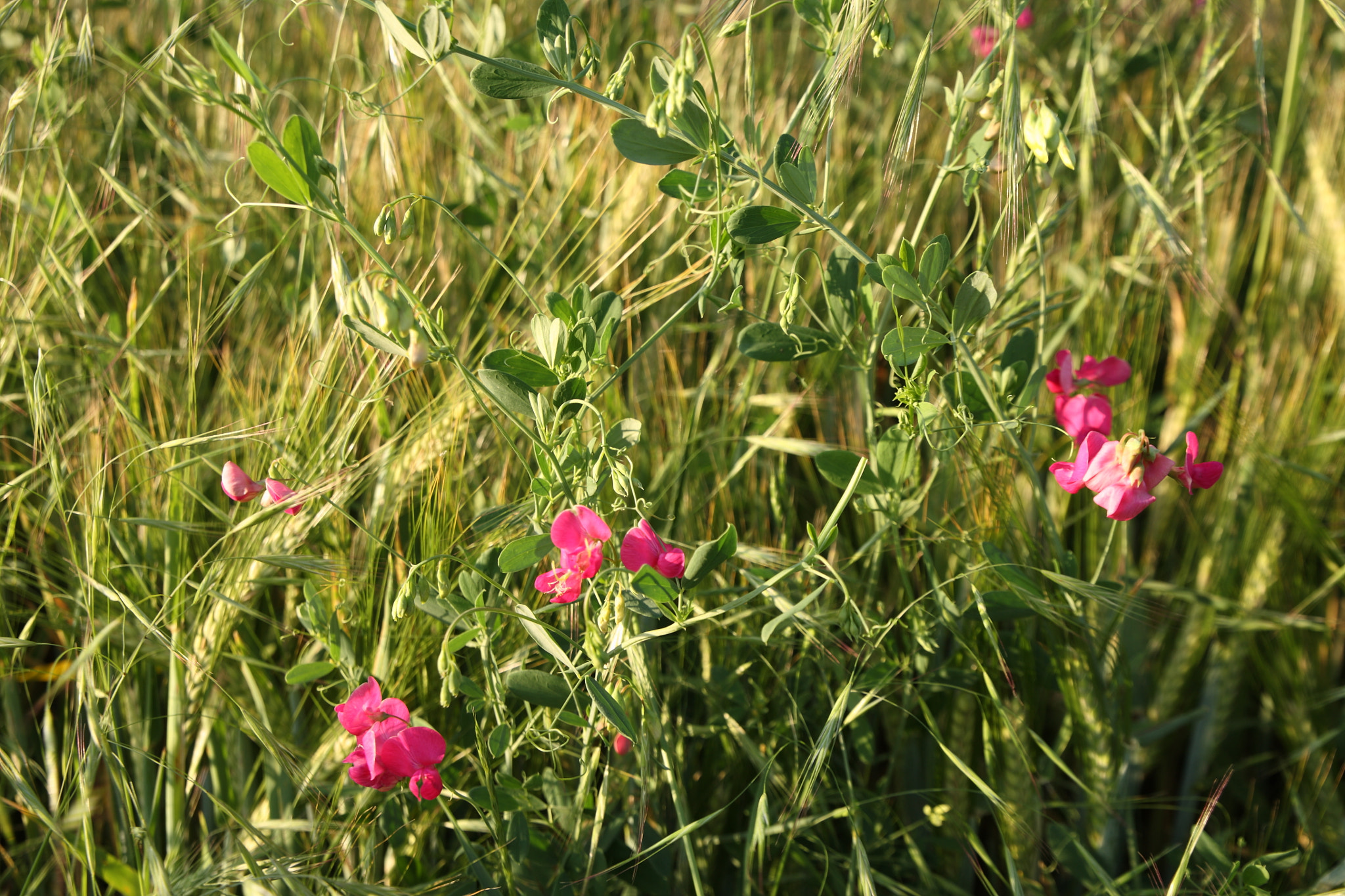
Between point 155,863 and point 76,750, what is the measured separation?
111mm

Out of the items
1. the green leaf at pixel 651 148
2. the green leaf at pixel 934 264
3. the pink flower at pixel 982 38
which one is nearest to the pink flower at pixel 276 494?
the green leaf at pixel 651 148

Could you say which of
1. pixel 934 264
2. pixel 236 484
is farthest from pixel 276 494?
pixel 934 264

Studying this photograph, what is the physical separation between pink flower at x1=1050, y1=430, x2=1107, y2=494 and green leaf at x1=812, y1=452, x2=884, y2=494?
0.43 feet

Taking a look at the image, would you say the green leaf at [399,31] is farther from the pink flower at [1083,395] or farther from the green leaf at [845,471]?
the pink flower at [1083,395]

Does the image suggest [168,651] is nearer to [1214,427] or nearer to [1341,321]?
[1214,427]

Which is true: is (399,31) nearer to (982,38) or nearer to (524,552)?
(524,552)

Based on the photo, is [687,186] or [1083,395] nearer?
[687,186]

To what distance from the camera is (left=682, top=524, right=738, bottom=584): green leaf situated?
0.61 meters

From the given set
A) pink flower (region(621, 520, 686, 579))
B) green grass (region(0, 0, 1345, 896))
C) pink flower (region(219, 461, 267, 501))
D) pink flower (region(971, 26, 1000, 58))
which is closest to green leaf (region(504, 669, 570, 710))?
green grass (region(0, 0, 1345, 896))

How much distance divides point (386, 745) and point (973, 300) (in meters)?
0.47

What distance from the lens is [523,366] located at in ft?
2.03

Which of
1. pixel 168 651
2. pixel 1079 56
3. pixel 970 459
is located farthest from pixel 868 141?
pixel 168 651

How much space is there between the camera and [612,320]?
62cm

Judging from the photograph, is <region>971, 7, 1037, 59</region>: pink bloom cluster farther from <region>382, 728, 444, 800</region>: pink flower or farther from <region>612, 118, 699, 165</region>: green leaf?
<region>382, 728, 444, 800</region>: pink flower
